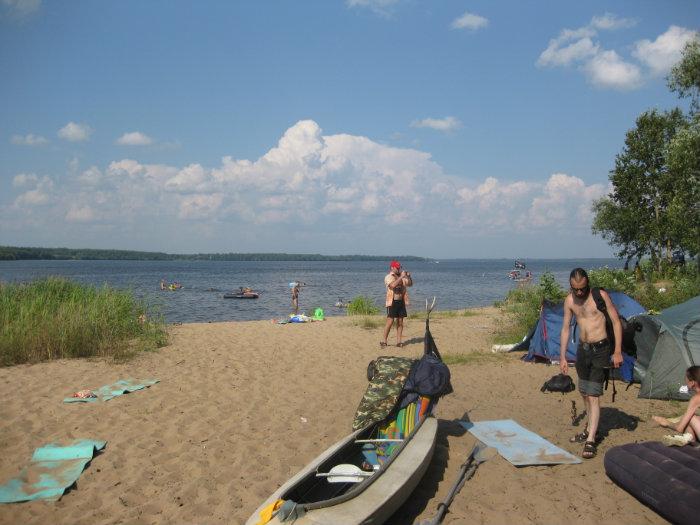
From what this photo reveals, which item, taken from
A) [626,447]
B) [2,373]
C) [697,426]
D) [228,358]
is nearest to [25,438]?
[2,373]

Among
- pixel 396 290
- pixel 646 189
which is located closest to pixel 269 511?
pixel 396 290

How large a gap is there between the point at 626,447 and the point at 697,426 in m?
0.90

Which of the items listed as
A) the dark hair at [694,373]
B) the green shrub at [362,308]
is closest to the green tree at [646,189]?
the green shrub at [362,308]

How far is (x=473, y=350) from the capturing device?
39.4 ft

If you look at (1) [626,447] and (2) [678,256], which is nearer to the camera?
(1) [626,447]

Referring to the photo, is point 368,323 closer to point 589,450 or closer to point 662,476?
point 589,450

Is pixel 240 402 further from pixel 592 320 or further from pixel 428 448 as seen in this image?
pixel 592 320

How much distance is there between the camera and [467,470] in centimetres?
556

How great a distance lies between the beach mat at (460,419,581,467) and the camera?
573 cm

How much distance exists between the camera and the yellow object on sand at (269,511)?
3.89 meters

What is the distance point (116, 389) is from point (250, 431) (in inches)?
107

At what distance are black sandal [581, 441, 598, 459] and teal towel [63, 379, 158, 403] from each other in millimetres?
6474

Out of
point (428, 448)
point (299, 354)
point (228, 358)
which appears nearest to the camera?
point (428, 448)

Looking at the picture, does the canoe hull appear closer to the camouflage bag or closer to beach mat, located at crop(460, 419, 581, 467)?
the camouflage bag
